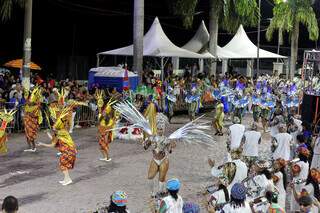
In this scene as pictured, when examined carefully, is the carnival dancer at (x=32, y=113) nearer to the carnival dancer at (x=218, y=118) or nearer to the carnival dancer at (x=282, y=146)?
the carnival dancer at (x=218, y=118)

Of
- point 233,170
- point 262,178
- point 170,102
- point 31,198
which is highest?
point 170,102

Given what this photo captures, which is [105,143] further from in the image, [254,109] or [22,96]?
[254,109]

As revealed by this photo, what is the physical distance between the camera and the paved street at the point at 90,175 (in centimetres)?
1020

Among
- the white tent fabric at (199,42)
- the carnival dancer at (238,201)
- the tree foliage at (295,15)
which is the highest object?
the tree foliage at (295,15)

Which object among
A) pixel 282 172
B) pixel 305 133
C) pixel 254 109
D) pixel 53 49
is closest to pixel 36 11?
pixel 53 49

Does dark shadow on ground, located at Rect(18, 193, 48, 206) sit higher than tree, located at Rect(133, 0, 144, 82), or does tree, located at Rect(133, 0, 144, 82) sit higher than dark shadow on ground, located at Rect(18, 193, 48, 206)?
tree, located at Rect(133, 0, 144, 82)

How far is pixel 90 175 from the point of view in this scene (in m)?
12.5

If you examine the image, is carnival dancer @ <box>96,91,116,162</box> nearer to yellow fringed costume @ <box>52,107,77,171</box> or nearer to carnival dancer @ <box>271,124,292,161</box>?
yellow fringed costume @ <box>52,107,77,171</box>

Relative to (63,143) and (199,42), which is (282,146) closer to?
(63,143)

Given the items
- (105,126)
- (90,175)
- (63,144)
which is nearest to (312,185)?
(63,144)

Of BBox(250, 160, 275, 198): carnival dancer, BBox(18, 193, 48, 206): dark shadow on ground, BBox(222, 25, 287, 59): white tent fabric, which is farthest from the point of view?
BBox(222, 25, 287, 59): white tent fabric

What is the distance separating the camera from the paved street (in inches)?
401

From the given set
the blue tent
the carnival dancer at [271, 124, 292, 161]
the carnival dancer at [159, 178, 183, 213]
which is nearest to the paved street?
the carnival dancer at [271, 124, 292, 161]

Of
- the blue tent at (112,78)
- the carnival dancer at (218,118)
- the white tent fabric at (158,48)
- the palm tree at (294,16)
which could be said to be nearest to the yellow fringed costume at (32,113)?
the carnival dancer at (218,118)
